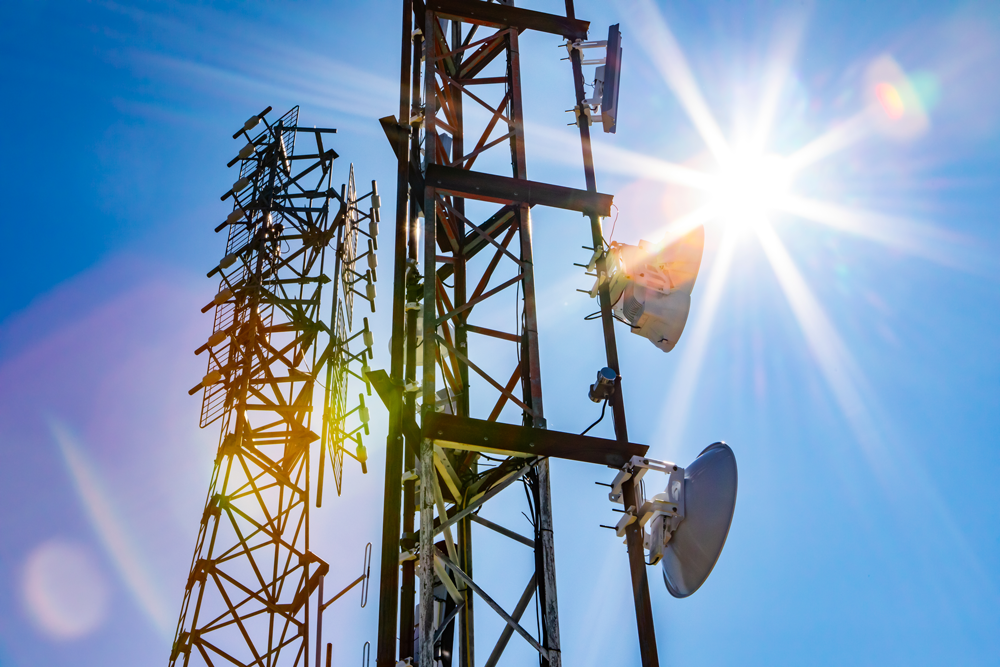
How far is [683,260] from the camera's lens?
442 inches

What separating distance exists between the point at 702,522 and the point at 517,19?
8.02m

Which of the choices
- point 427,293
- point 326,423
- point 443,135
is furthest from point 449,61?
point 326,423

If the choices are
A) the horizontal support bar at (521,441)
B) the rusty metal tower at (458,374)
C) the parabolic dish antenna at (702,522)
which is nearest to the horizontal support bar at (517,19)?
the rusty metal tower at (458,374)

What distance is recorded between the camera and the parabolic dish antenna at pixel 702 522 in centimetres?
912

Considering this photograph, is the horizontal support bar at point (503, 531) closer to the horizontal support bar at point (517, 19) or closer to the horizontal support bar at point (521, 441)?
the horizontal support bar at point (521, 441)

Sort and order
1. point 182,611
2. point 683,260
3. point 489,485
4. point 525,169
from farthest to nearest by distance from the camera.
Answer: point 182,611 → point 525,169 → point 683,260 → point 489,485

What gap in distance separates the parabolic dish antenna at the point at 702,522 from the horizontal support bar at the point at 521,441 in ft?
2.33

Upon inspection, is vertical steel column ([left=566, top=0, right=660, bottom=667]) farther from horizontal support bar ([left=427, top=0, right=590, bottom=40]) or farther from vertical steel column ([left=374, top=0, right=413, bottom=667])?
vertical steel column ([left=374, top=0, right=413, bottom=667])

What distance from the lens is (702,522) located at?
30.8ft

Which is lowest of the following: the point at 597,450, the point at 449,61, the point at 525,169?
the point at 597,450

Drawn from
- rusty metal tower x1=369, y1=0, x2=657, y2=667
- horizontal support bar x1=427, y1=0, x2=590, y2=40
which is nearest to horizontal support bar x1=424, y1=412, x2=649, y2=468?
rusty metal tower x1=369, y1=0, x2=657, y2=667

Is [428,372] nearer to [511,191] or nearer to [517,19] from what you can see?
[511,191]

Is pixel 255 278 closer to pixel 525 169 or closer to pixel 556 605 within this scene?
pixel 525 169

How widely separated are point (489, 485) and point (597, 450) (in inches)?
60.0
